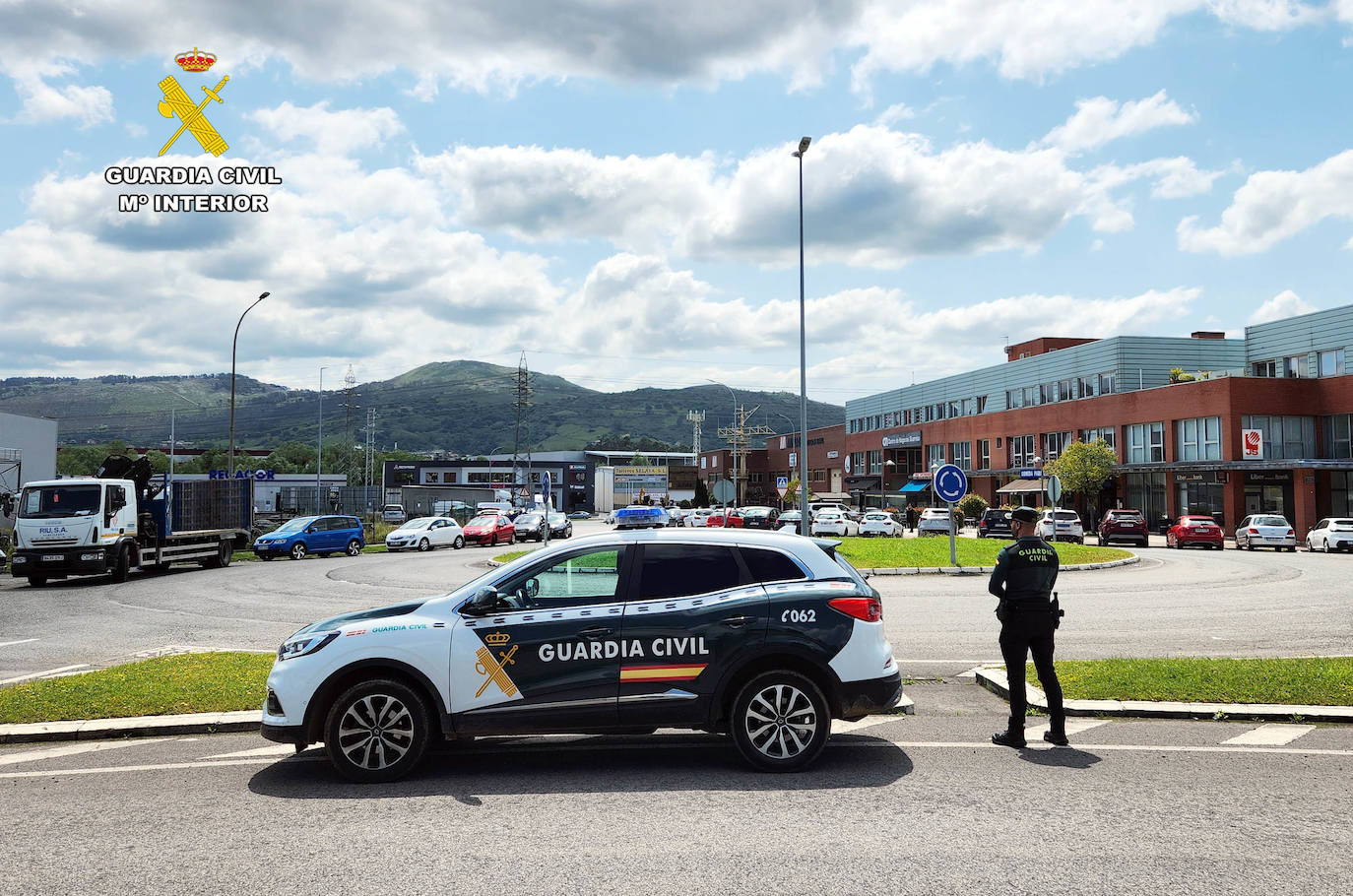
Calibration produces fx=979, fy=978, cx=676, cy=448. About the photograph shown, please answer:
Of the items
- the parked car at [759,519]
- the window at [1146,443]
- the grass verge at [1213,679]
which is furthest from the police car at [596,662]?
the window at [1146,443]

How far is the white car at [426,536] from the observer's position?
136ft

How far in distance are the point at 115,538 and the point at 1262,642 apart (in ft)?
80.0

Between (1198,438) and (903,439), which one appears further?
(903,439)

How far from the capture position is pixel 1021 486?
6194cm

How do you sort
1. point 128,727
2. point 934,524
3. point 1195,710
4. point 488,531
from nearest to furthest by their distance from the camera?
point 128,727, point 1195,710, point 488,531, point 934,524

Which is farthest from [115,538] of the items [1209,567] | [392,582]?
[1209,567]

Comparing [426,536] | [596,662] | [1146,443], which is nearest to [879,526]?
[1146,443]

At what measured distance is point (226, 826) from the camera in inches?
218

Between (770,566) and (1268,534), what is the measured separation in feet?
125

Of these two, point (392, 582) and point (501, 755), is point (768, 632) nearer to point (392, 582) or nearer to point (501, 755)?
point (501, 755)

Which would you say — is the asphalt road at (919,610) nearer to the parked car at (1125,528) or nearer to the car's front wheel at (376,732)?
the car's front wheel at (376,732)

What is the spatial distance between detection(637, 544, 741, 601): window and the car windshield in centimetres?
2172

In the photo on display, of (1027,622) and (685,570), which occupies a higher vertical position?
(685,570)

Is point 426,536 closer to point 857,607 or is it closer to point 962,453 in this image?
point 857,607
